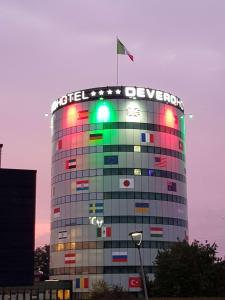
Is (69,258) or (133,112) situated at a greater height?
(133,112)

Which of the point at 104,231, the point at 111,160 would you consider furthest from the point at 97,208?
the point at 111,160

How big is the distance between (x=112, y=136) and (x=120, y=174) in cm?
959

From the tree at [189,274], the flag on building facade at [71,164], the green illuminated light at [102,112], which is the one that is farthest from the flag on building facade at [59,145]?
the tree at [189,274]

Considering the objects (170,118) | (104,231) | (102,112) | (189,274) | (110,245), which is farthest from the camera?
(170,118)

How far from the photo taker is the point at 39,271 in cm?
19800

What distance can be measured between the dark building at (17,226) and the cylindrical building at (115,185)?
176 ft

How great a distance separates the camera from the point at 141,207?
139 m

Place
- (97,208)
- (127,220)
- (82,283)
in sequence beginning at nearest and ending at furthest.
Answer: (82,283) < (127,220) < (97,208)

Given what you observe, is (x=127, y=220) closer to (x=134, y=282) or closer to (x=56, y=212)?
(x=134, y=282)

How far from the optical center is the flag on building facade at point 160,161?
142500 mm

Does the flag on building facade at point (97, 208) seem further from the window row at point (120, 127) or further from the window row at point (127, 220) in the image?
the window row at point (120, 127)

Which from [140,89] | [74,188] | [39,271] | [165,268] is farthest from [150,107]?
[39,271]

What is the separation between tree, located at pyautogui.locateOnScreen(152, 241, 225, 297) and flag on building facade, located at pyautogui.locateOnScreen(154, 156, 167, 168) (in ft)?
151

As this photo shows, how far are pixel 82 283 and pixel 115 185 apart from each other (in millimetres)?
24861
